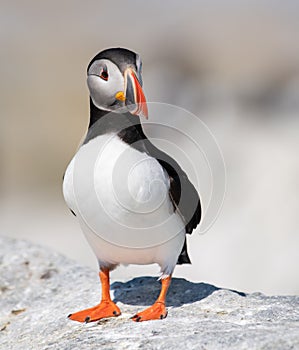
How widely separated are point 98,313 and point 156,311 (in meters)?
0.54

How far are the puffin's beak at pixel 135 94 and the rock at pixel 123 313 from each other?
1689 millimetres

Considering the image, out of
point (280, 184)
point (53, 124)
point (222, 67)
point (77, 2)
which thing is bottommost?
point (280, 184)

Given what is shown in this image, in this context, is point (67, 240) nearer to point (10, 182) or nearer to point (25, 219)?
point (25, 219)

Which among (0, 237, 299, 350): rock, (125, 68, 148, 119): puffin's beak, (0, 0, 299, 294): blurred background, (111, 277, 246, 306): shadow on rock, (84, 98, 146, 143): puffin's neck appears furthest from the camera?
(0, 0, 299, 294): blurred background

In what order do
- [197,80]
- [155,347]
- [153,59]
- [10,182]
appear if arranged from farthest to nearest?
1. [153,59]
2. [197,80]
3. [10,182]
4. [155,347]

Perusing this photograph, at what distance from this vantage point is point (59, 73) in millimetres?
27250

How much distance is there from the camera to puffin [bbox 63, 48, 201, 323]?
5559 mm

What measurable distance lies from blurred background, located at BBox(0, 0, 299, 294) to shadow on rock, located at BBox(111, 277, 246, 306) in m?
6.06

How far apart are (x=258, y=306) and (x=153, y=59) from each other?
21514 millimetres

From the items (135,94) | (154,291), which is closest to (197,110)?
(154,291)

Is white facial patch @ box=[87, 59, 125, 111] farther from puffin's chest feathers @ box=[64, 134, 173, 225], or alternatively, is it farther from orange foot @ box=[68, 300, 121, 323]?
orange foot @ box=[68, 300, 121, 323]

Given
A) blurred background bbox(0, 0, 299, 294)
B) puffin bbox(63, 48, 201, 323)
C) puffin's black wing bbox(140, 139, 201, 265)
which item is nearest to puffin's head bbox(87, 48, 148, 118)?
puffin bbox(63, 48, 201, 323)

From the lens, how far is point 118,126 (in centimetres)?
580

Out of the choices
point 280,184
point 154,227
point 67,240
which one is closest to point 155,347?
point 154,227
